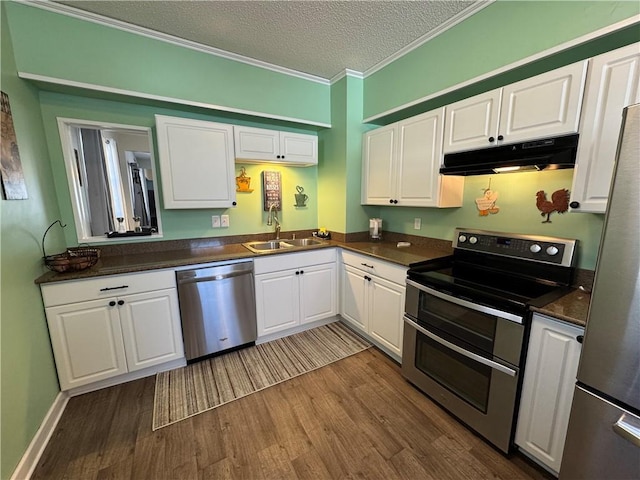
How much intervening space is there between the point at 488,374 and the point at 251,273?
1.90 metres

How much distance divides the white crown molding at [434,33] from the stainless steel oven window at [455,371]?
2.34 meters

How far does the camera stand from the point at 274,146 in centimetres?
265

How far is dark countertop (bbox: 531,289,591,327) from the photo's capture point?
1168mm

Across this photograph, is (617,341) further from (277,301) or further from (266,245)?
(266,245)

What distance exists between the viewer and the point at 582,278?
1.57 m

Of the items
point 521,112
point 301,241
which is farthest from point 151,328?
point 521,112

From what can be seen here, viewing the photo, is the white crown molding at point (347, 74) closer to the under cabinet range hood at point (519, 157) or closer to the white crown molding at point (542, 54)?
the white crown molding at point (542, 54)

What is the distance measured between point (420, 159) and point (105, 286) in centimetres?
265

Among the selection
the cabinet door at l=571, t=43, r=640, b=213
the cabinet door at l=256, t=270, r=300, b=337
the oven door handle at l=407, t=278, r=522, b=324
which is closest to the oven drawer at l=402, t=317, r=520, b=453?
the oven door handle at l=407, t=278, r=522, b=324

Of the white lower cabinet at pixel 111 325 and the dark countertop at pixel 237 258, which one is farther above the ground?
the dark countertop at pixel 237 258

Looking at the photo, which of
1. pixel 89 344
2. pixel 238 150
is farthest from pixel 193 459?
pixel 238 150

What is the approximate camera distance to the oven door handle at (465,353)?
4.58 ft

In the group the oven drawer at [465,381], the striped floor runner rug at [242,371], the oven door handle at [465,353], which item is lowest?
the striped floor runner rug at [242,371]

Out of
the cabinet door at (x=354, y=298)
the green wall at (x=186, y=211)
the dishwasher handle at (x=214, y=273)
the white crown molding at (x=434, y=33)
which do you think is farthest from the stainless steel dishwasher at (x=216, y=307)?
the white crown molding at (x=434, y=33)
